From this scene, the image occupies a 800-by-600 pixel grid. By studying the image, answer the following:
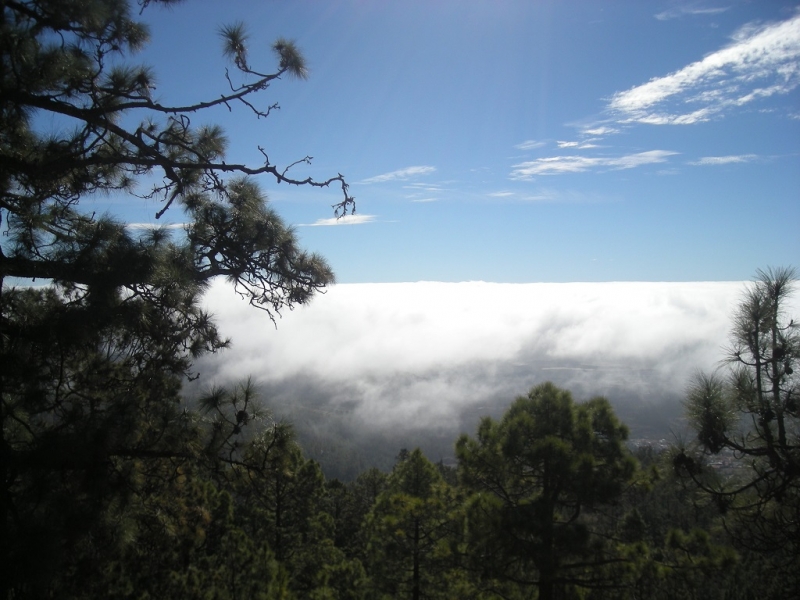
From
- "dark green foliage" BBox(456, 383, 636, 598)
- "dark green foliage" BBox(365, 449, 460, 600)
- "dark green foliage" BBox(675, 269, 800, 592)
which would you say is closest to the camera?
"dark green foliage" BBox(675, 269, 800, 592)

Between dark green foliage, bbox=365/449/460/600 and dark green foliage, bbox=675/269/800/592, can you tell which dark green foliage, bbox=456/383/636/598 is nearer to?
dark green foliage, bbox=675/269/800/592

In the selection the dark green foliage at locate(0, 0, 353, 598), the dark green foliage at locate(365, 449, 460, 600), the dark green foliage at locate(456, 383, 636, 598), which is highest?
the dark green foliage at locate(0, 0, 353, 598)

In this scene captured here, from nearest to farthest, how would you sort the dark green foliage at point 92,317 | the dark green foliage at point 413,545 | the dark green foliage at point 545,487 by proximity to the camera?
the dark green foliage at point 92,317 → the dark green foliage at point 545,487 → the dark green foliage at point 413,545

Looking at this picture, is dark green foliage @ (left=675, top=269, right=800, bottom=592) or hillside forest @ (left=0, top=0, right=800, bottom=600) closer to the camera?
hillside forest @ (left=0, top=0, right=800, bottom=600)

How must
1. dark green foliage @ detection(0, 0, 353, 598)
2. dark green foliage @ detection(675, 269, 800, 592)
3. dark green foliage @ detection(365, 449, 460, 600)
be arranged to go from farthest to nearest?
dark green foliage @ detection(365, 449, 460, 600) → dark green foliage @ detection(675, 269, 800, 592) → dark green foliage @ detection(0, 0, 353, 598)

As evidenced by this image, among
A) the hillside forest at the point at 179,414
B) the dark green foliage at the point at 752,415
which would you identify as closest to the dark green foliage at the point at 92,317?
the hillside forest at the point at 179,414

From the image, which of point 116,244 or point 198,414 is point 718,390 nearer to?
point 198,414

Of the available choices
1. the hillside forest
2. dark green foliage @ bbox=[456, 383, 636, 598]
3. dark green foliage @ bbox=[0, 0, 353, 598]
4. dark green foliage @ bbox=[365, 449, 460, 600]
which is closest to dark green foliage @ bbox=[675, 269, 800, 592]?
the hillside forest

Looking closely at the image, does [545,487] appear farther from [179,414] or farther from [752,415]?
[179,414]

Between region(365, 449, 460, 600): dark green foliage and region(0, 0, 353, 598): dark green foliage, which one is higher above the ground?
region(0, 0, 353, 598): dark green foliage

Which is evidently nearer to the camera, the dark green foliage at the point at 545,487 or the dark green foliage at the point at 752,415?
the dark green foliage at the point at 752,415

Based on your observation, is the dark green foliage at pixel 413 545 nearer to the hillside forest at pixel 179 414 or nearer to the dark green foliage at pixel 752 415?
the hillside forest at pixel 179 414

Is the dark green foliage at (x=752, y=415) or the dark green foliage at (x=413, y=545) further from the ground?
the dark green foliage at (x=752, y=415)

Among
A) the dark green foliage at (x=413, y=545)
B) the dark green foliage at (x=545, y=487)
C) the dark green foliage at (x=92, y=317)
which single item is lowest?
the dark green foliage at (x=413, y=545)
